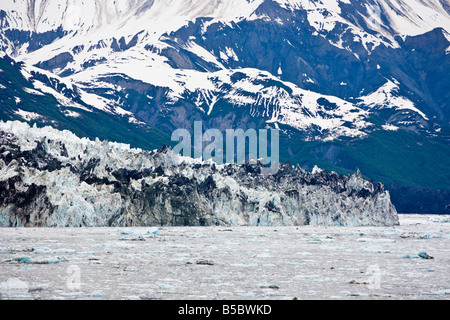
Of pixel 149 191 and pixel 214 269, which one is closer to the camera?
pixel 214 269

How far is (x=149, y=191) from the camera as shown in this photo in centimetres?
11256

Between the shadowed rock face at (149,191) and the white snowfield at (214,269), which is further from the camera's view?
the shadowed rock face at (149,191)

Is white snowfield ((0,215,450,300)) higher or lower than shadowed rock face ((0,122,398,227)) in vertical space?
lower

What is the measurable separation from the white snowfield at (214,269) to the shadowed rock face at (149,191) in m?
20.9

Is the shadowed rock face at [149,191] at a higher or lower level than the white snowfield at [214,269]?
higher

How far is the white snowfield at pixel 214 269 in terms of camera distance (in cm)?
4003

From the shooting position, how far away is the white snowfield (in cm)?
4003

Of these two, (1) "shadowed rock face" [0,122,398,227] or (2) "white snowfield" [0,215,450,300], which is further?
(1) "shadowed rock face" [0,122,398,227]

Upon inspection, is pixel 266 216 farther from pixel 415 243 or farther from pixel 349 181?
pixel 415 243

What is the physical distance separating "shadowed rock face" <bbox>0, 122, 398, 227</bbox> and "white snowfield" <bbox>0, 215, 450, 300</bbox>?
20.9 meters

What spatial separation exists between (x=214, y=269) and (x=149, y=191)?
6247 centimetres

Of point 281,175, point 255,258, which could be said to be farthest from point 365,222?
point 255,258

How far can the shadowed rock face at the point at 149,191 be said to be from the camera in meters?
99.9

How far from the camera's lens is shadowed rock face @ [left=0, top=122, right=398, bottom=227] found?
99938 mm
